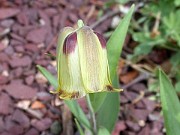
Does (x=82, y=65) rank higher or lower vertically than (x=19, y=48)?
lower

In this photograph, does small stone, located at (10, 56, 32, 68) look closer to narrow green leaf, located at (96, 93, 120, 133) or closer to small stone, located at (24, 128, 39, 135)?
small stone, located at (24, 128, 39, 135)

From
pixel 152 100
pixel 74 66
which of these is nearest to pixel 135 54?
pixel 152 100

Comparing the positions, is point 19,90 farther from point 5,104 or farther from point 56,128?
point 56,128

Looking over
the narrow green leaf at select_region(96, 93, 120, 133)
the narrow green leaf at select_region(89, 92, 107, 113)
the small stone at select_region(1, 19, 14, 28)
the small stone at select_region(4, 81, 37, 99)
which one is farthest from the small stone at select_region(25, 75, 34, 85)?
the narrow green leaf at select_region(89, 92, 107, 113)

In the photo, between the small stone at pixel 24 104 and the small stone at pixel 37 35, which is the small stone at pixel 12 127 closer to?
the small stone at pixel 24 104

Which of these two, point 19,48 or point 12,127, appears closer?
point 12,127

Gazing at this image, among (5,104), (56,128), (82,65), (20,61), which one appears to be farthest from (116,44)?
(20,61)

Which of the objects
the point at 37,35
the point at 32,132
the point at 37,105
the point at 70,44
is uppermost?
the point at 37,35
